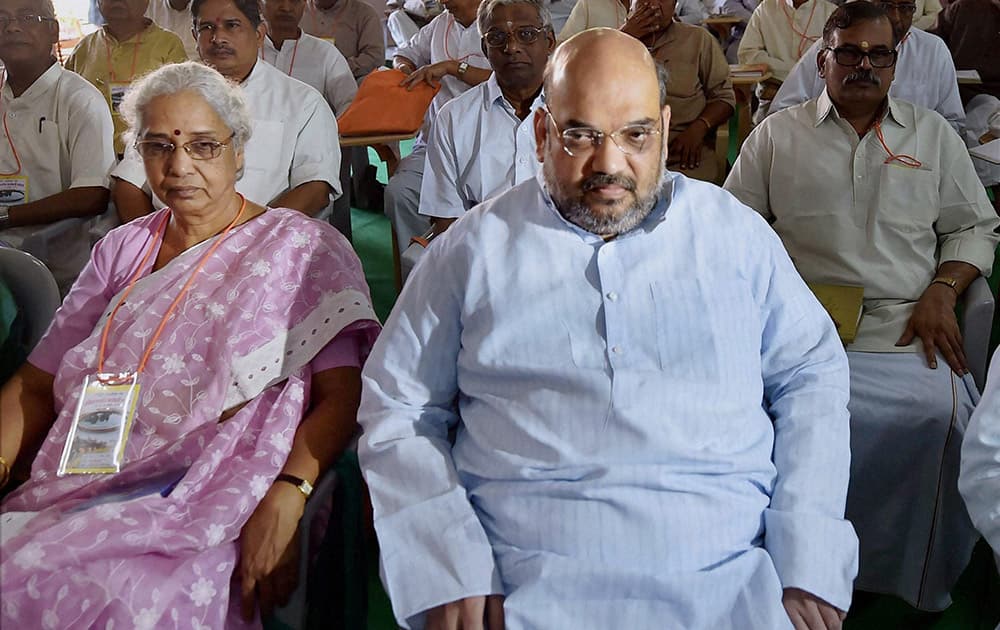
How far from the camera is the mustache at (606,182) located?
139 centimetres

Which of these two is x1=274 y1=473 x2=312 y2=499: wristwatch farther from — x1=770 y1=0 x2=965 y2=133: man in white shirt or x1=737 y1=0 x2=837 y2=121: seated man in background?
x1=737 y1=0 x2=837 y2=121: seated man in background

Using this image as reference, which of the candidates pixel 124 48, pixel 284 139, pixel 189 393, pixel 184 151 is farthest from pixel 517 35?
pixel 124 48

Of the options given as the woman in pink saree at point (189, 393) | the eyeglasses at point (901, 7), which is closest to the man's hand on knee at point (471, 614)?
the woman in pink saree at point (189, 393)

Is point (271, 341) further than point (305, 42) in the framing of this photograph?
No

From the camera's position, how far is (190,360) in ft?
5.34

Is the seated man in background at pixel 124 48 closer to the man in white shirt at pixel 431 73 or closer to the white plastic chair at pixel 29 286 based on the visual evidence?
the man in white shirt at pixel 431 73

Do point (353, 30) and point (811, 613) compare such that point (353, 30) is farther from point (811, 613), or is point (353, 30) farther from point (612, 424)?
point (811, 613)

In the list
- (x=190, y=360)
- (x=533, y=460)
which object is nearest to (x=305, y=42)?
(x=190, y=360)

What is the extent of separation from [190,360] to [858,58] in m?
1.79

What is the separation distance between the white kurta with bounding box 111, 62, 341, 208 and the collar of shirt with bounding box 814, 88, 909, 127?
1.53m

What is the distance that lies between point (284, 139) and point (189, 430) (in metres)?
1.62

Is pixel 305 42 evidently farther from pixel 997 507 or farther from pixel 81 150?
pixel 997 507

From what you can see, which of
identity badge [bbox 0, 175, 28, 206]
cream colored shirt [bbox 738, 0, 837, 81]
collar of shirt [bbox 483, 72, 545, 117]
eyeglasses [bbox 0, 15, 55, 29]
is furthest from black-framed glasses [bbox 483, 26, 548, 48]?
cream colored shirt [bbox 738, 0, 837, 81]

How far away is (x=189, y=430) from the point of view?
158cm
